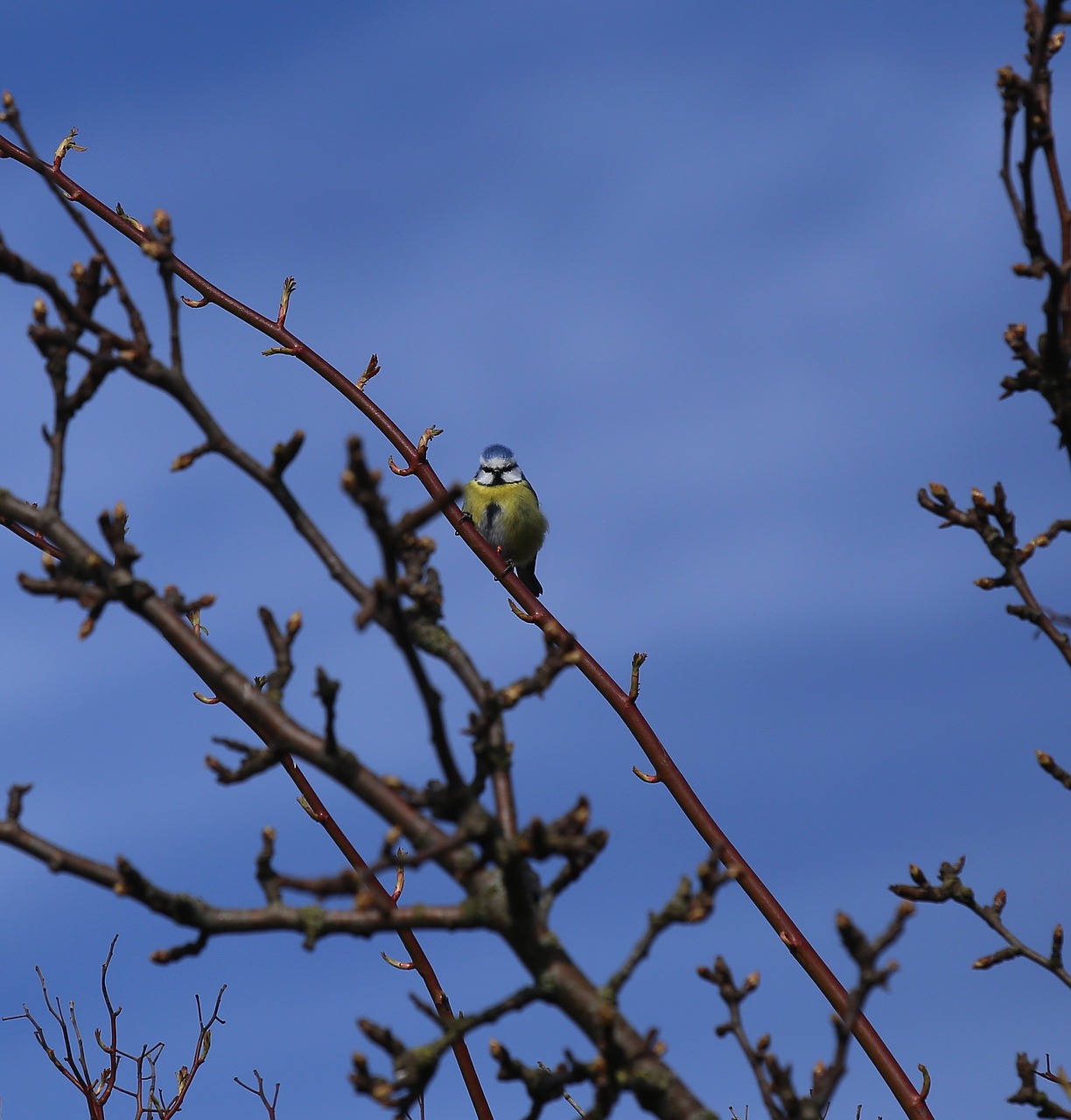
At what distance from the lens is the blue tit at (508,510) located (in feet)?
39.3

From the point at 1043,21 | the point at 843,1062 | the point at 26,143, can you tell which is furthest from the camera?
the point at 1043,21

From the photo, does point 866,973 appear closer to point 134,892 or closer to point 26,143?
point 134,892

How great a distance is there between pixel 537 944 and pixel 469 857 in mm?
226

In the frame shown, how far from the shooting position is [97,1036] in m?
6.86

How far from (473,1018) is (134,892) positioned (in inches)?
28.9

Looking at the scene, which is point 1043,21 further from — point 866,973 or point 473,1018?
point 473,1018

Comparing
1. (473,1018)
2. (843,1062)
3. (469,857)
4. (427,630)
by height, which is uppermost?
(427,630)

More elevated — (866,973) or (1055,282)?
(1055,282)

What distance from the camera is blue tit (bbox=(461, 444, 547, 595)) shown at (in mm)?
11969

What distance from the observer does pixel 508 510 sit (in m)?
12.0

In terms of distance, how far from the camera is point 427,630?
3.11 metres

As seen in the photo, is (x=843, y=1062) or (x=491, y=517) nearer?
(x=843, y=1062)

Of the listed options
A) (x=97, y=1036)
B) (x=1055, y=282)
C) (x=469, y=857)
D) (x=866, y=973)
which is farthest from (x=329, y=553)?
(x=97, y=1036)

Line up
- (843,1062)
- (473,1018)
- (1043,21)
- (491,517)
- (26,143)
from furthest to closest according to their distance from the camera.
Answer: (491,517) → (1043,21) → (26,143) → (473,1018) → (843,1062)
